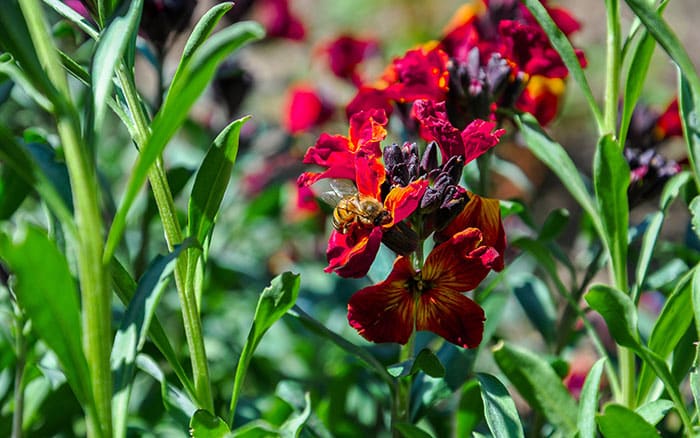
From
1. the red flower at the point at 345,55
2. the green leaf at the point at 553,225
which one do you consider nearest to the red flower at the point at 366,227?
the green leaf at the point at 553,225

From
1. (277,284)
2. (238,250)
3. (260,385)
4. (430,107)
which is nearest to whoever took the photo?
(277,284)

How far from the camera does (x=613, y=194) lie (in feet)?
3.44

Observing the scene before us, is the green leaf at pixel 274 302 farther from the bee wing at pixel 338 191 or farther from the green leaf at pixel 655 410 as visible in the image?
the green leaf at pixel 655 410

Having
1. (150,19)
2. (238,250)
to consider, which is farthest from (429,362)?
(238,250)

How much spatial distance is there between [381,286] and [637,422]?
0.31m

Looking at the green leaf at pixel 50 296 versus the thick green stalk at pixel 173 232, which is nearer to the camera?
the green leaf at pixel 50 296

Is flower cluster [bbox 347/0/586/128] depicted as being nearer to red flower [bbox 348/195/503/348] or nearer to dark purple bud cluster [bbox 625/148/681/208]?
dark purple bud cluster [bbox 625/148/681/208]

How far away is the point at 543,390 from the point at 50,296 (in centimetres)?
66

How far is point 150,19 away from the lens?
4.63 feet

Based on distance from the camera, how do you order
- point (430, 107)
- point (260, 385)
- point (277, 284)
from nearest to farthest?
point (277, 284) < point (430, 107) < point (260, 385)

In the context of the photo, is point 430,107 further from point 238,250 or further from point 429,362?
point 238,250

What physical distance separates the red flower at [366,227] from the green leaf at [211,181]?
140mm

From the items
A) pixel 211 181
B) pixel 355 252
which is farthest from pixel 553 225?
pixel 211 181

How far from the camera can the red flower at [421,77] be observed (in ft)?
3.86
